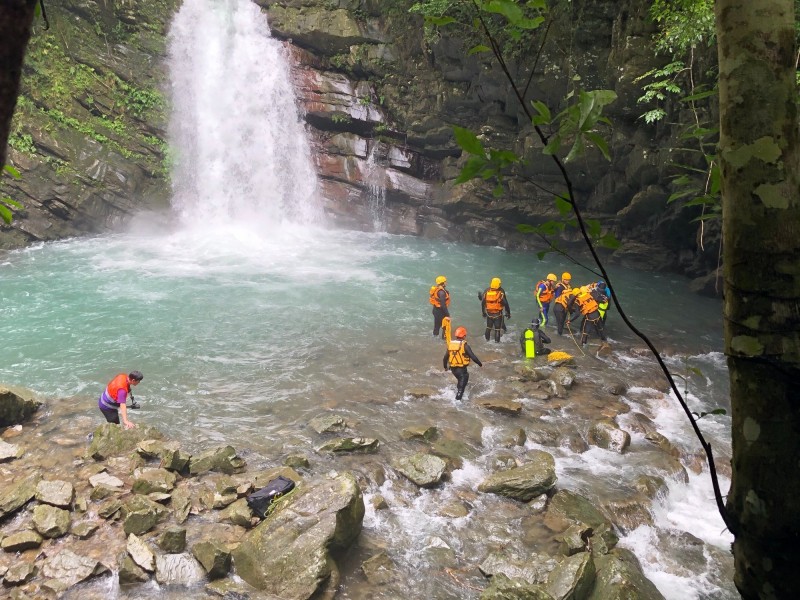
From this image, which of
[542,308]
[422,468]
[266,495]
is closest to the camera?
[266,495]

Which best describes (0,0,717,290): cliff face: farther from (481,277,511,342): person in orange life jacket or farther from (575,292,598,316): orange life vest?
(481,277,511,342): person in orange life jacket

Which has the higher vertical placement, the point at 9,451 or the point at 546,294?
the point at 546,294

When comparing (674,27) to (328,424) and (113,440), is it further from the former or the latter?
(113,440)

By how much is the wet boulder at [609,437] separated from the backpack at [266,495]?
18.3ft

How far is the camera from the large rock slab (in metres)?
5.68

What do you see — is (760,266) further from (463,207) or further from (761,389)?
(463,207)

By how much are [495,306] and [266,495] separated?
27.5ft

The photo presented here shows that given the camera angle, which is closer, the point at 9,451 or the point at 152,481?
the point at 152,481

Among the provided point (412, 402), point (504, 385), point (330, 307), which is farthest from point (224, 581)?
point (330, 307)

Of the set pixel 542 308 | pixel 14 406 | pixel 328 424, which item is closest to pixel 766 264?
pixel 328 424

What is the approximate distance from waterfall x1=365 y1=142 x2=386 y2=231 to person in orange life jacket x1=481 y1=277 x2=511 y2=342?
46.7 ft

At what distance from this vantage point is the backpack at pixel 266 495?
6.73 metres

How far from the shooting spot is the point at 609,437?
30.7ft

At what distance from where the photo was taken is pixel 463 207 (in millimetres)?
25391
